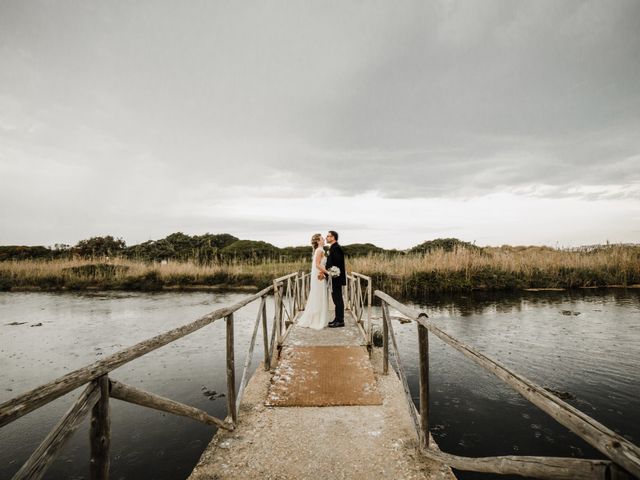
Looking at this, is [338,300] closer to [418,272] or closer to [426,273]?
[418,272]

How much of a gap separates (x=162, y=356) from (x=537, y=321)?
10.8 m

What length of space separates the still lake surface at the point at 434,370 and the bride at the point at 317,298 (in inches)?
62.5

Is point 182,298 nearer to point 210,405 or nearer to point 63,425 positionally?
point 210,405

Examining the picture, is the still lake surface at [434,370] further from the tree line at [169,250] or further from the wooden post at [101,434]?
the tree line at [169,250]

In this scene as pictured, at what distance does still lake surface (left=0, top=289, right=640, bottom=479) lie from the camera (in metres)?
4.51

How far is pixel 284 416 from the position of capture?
3.96 m

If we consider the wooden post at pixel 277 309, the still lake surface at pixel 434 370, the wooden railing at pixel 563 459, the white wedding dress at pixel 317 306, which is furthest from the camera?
the white wedding dress at pixel 317 306

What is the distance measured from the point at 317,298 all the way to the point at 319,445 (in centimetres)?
457

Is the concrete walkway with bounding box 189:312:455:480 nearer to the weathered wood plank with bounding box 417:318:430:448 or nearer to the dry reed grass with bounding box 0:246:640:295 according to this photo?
the weathered wood plank with bounding box 417:318:430:448

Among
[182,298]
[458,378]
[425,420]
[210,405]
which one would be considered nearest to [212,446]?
[425,420]

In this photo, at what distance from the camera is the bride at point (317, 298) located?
788cm

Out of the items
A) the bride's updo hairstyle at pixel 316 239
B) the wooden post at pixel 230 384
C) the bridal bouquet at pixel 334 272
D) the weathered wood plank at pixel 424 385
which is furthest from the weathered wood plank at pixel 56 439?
the bride's updo hairstyle at pixel 316 239

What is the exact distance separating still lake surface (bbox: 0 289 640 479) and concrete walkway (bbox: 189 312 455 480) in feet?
3.93

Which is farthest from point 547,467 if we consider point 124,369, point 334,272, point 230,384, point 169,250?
point 169,250
